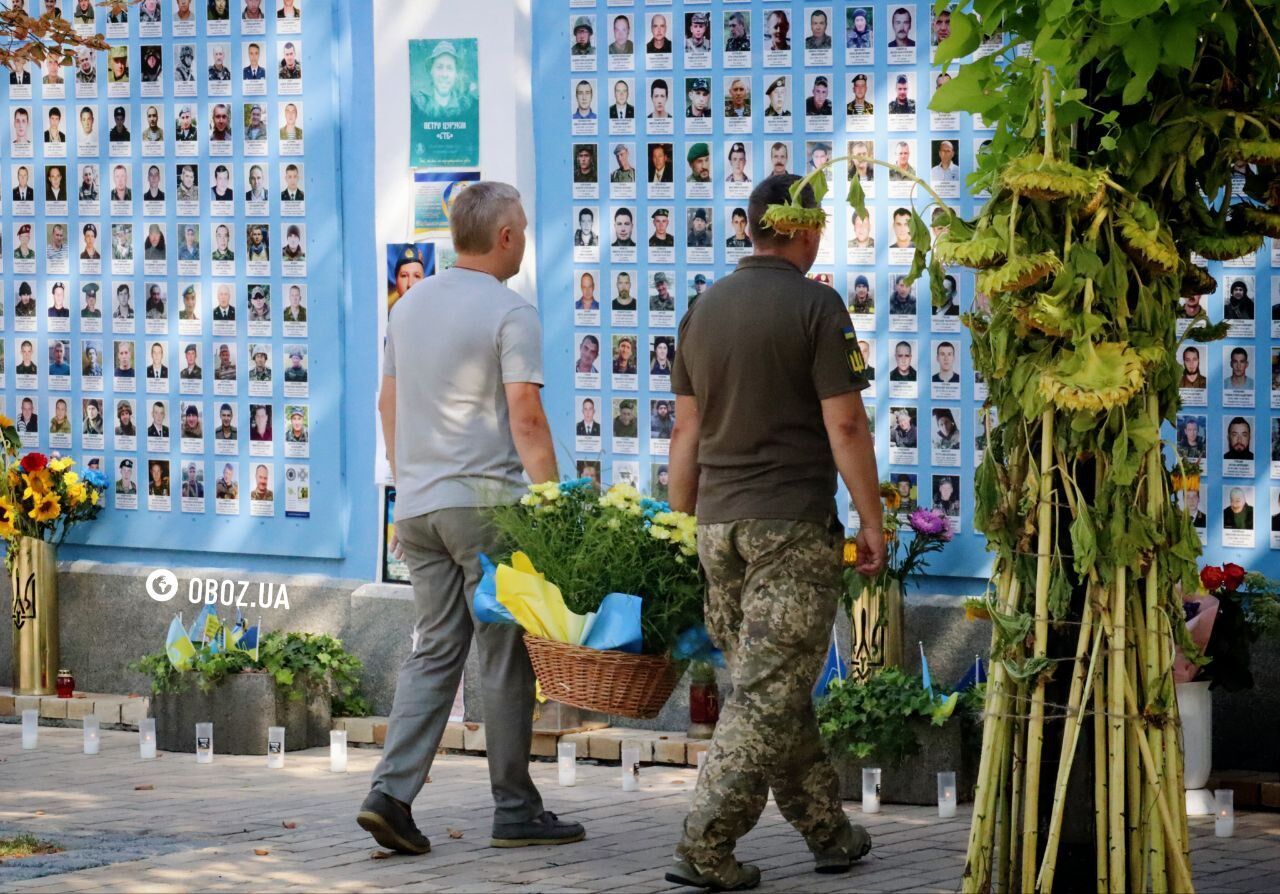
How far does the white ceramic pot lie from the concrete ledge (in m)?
4.84

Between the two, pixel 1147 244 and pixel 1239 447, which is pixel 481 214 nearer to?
pixel 1147 244

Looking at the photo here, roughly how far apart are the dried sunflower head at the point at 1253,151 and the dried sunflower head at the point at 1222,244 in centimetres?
22

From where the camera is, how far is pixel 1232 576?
Result: 7.86 metres

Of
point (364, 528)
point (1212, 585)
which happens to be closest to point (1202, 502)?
point (1212, 585)

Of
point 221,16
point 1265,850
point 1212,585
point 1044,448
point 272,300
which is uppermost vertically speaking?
point 221,16

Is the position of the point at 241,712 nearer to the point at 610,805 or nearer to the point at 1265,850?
the point at 610,805

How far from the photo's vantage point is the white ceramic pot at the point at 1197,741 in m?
7.70

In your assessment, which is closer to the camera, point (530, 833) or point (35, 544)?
point (530, 833)

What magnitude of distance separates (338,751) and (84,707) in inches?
77.8

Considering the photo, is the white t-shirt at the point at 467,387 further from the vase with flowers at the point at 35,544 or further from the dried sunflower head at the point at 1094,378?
the vase with flowers at the point at 35,544

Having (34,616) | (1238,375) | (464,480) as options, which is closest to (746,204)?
(1238,375)

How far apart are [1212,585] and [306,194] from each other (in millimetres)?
4590

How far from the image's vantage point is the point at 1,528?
33.9 ft

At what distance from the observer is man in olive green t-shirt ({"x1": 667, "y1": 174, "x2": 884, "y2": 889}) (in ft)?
20.9
